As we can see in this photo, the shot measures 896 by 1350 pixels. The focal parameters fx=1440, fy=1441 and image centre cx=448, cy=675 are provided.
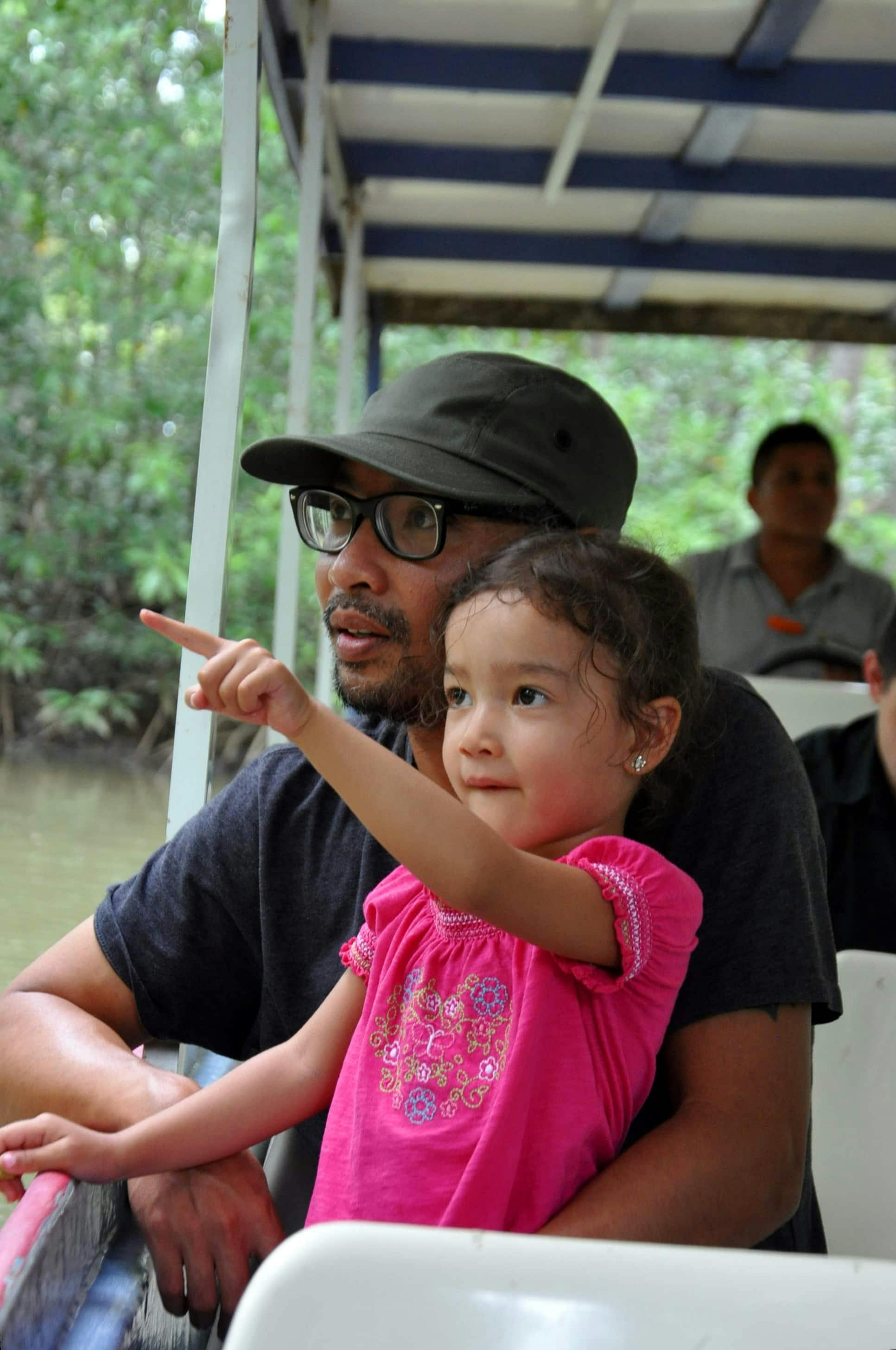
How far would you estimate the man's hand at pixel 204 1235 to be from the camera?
4.39 feet

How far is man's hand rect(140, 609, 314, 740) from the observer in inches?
42.4

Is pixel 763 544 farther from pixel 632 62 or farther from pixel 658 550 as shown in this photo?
pixel 658 550

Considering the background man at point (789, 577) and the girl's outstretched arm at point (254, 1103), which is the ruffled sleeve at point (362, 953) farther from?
the background man at point (789, 577)

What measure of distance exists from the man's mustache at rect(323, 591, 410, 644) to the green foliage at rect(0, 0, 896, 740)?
7735mm

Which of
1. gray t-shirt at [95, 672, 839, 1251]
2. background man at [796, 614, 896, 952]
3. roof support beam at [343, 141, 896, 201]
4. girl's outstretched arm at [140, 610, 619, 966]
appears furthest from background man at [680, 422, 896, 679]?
girl's outstretched arm at [140, 610, 619, 966]

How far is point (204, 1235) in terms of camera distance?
1.33 metres

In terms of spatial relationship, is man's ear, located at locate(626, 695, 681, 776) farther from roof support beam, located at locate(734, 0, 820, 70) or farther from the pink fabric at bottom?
roof support beam, located at locate(734, 0, 820, 70)

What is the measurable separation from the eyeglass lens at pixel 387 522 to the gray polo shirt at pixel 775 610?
273cm

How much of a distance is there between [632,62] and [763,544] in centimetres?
191

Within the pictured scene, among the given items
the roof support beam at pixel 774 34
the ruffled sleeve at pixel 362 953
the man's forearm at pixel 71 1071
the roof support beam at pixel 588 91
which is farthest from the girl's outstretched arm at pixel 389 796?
the roof support beam at pixel 774 34

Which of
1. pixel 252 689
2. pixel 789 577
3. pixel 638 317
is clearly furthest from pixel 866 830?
A: pixel 638 317

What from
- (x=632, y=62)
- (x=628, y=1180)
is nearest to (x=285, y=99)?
(x=632, y=62)

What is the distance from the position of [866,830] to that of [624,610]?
119 cm

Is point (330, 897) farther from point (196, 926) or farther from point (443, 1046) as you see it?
point (443, 1046)
